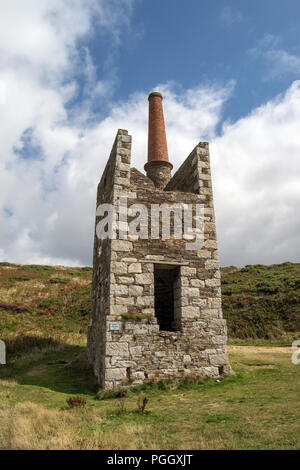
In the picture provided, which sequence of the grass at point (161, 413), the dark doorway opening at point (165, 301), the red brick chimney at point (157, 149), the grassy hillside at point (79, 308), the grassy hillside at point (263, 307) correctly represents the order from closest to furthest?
the grass at point (161, 413), the dark doorway opening at point (165, 301), the red brick chimney at point (157, 149), the grassy hillside at point (79, 308), the grassy hillside at point (263, 307)

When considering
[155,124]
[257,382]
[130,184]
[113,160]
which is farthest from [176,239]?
[155,124]

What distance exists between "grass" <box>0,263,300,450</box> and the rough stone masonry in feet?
1.74

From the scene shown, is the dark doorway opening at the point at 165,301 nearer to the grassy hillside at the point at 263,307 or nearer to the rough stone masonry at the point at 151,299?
the rough stone masonry at the point at 151,299

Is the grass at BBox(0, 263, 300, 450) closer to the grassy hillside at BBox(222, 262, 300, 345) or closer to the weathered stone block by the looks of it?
the grassy hillside at BBox(222, 262, 300, 345)

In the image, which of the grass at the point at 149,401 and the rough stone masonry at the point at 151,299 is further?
the rough stone masonry at the point at 151,299

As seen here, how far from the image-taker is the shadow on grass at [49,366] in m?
9.24

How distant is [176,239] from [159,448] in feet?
20.1

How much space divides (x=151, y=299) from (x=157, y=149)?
25.7 feet

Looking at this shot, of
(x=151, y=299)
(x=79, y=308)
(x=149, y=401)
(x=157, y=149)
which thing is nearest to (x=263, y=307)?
(x=79, y=308)

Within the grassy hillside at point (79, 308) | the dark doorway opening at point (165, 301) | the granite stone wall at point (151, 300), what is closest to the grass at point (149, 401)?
the grassy hillside at point (79, 308)

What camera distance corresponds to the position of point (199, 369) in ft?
29.3

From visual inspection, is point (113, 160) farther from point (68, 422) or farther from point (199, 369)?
point (68, 422)

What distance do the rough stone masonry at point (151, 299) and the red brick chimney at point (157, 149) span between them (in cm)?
294
